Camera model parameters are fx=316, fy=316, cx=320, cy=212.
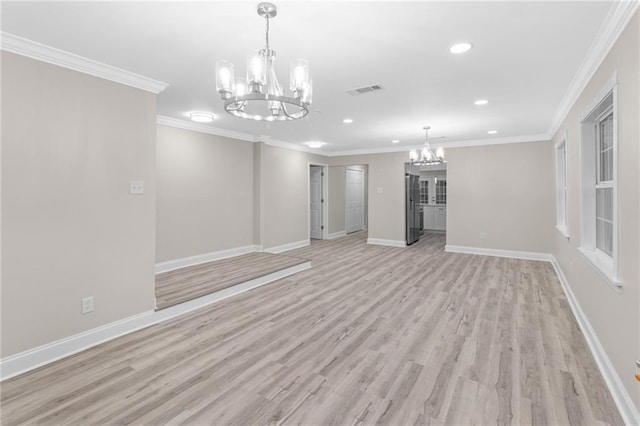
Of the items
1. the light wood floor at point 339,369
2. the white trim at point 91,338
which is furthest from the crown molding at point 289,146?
the light wood floor at point 339,369

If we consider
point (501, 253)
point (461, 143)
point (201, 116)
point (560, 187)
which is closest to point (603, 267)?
point (560, 187)

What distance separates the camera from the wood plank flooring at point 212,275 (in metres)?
3.85

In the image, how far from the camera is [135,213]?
3.20m

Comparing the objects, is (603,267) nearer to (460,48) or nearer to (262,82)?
(460,48)

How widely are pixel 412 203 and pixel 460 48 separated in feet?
19.3

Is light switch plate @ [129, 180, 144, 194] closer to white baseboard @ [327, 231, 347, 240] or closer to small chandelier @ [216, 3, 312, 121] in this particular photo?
small chandelier @ [216, 3, 312, 121]

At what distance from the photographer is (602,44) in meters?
2.37

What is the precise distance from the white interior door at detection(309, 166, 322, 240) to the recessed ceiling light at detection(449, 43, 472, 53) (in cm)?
640

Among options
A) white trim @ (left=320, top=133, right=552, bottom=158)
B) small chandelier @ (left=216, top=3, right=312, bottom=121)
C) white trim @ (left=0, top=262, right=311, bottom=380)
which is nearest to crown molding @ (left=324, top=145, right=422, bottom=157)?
white trim @ (left=320, top=133, right=552, bottom=158)

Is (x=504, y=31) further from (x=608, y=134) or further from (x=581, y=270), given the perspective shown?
(x=581, y=270)

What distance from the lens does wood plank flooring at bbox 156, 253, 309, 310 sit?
3.85m

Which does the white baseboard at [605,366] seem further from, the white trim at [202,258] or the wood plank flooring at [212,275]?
the white trim at [202,258]

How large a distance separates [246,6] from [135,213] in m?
2.27

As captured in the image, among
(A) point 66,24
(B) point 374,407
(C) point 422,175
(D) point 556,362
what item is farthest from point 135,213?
(C) point 422,175
